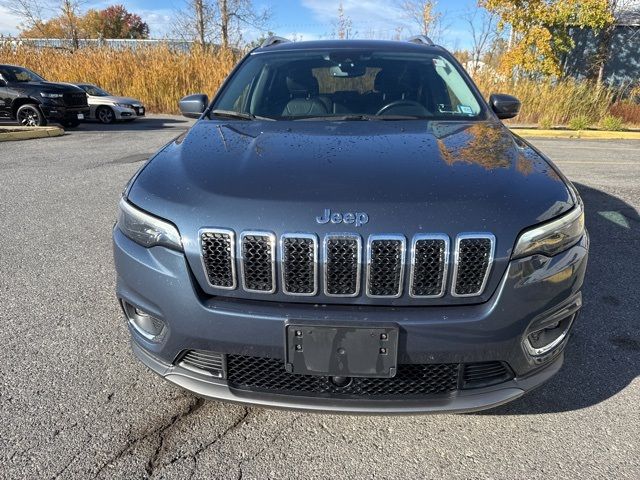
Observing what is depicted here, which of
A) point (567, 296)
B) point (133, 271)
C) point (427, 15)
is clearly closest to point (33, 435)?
point (133, 271)

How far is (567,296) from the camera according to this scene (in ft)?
6.44

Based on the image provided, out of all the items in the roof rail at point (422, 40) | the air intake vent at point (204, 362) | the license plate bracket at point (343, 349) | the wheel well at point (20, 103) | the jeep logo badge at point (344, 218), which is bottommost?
the wheel well at point (20, 103)

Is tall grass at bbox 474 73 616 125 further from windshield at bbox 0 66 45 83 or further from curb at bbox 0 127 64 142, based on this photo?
windshield at bbox 0 66 45 83

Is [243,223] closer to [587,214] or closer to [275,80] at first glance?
[275,80]

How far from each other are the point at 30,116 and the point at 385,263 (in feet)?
45.5

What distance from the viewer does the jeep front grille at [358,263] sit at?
5.78 ft

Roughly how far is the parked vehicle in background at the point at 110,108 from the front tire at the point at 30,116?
8.28 ft

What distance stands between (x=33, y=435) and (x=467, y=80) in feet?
10.6

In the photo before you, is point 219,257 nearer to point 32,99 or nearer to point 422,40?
point 422,40

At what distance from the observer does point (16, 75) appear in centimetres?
1281

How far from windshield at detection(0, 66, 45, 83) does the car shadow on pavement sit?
13712 millimetres

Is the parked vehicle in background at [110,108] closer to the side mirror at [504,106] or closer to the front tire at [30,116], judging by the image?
the front tire at [30,116]

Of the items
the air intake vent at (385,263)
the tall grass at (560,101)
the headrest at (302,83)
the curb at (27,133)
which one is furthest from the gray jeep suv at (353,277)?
the tall grass at (560,101)

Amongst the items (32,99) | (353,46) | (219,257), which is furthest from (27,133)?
(219,257)
